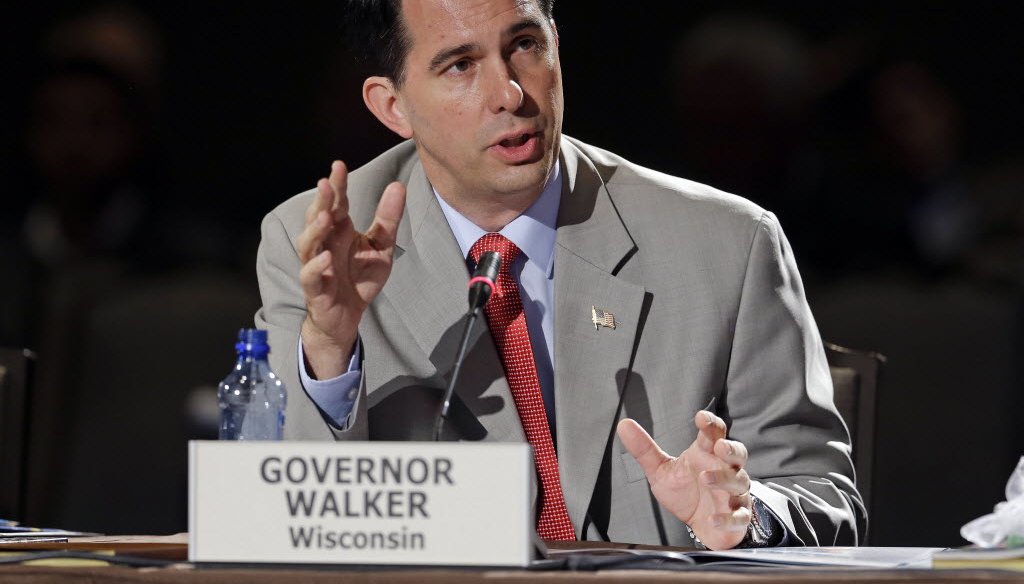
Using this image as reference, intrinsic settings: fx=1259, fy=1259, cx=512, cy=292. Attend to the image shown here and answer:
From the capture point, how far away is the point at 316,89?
329cm

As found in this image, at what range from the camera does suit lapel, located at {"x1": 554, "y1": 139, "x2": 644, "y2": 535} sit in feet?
6.08

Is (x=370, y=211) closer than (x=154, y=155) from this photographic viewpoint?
Yes

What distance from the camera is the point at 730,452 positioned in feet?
4.44

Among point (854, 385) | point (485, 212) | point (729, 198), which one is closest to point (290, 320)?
point (485, 212)

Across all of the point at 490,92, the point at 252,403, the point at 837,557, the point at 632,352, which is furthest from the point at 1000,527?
the point at 490,92

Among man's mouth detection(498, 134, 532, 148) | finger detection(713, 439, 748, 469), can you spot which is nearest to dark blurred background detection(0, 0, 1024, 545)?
man's mouth detection(498, 134, 532, 148)

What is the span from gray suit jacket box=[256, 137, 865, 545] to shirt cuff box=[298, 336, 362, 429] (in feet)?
0.22

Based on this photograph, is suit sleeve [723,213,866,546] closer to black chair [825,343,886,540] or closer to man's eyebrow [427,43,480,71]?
black chair [825,343,886,540]

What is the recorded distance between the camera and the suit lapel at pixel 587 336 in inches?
73.0

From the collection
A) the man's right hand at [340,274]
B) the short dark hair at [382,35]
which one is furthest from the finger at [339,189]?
the short dark hair at [382,35]

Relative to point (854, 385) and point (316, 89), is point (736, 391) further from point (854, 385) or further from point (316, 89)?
point (316, 89)

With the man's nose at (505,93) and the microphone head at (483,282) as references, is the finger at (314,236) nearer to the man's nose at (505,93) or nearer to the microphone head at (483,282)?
the microphone head at (483,282)

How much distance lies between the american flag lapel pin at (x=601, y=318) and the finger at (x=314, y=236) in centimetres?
54

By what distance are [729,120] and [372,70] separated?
4.12ft
